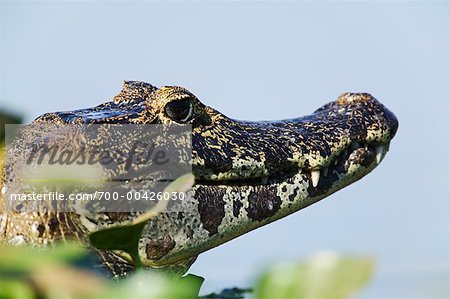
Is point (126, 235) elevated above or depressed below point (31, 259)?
below

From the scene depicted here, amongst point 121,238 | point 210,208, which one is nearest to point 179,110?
point 210,208

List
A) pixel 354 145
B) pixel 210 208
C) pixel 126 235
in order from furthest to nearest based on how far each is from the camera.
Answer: pixel 354 145
pixel 210 208
pixel 126 235

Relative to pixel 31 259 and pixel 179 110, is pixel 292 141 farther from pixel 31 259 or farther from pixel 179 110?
pixel 31 259

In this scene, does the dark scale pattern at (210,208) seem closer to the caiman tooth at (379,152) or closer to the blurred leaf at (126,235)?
the caiman tooth at (379,152)

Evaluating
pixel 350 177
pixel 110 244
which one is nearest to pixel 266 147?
pixel 350 177

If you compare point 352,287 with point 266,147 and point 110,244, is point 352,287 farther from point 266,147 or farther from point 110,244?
point 266,147

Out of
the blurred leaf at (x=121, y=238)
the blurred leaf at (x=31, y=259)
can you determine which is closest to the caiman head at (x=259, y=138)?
the blurred leaf at (x=121, y=238)

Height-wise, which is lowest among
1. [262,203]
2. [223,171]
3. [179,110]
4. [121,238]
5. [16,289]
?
[262,203]
